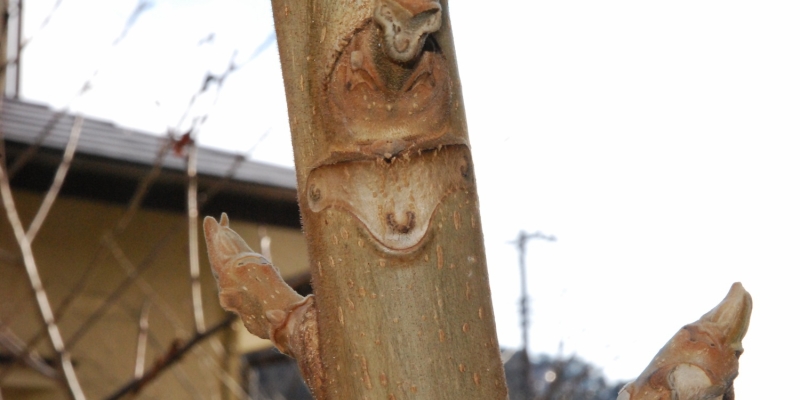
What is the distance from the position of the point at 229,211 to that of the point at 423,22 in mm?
4293

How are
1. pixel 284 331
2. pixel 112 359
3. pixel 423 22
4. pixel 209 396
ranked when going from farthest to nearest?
1. pixel 209 396
2. pixel 112 359
3. pixel 284 331
4. pixel 423 22

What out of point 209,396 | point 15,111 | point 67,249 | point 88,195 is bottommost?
point 209,396

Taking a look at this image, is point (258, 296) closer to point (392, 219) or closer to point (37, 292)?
point (392, 219)

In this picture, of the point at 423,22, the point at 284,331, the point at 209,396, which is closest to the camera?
the point at 423,22

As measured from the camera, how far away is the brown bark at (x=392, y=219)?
0.50 meters

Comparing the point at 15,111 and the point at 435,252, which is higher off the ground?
the point at 15,111

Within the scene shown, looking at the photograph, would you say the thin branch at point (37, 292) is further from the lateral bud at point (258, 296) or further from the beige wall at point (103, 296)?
the beige wall at point (103, 296)

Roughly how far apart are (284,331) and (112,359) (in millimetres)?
3809

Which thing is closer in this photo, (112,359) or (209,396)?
(112,359)

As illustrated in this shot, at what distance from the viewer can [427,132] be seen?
0.50 meters

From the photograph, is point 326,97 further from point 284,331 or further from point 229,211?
point 229,211

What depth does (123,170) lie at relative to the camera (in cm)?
396

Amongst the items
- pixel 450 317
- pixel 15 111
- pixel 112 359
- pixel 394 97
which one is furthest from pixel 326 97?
pixel 15 111

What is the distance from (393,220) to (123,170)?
3693mm
